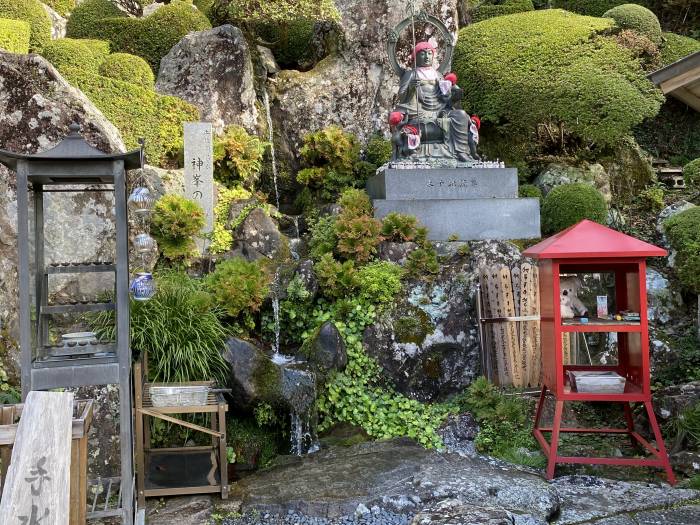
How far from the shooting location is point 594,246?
5.42 metres

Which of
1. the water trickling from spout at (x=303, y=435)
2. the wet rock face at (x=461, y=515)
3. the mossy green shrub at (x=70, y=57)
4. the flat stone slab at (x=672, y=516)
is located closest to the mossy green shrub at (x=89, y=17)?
the mossy green shrub at (x=70, y=57)

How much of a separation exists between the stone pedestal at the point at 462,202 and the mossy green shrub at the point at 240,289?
3.05 meters

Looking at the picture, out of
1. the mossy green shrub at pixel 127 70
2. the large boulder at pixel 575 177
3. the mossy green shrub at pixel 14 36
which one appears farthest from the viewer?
the large boulder at pixel 575 177

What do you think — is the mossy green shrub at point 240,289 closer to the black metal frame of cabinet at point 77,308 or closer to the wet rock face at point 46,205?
the wet rock face at point 46,205

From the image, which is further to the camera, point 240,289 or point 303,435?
point 240,289

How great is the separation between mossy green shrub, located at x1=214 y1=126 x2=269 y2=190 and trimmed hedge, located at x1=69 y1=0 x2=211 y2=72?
16.3 feet

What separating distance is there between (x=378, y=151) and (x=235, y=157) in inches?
137

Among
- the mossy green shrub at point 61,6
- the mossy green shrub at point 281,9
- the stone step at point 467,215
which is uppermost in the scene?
the mossy green shrub at point 61,6

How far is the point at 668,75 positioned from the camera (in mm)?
9312

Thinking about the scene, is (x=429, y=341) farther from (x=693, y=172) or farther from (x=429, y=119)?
(x=693, y=172)

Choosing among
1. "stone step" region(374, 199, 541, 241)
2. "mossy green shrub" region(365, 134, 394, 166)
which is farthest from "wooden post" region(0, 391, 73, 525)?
"mossy green shrub" region(365, 134, 394, 166)

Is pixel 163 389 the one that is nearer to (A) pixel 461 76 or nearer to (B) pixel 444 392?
(B) pixel 444 392

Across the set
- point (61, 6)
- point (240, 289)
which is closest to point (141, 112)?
point (240, 289)

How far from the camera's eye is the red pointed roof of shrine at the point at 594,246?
211 inches
